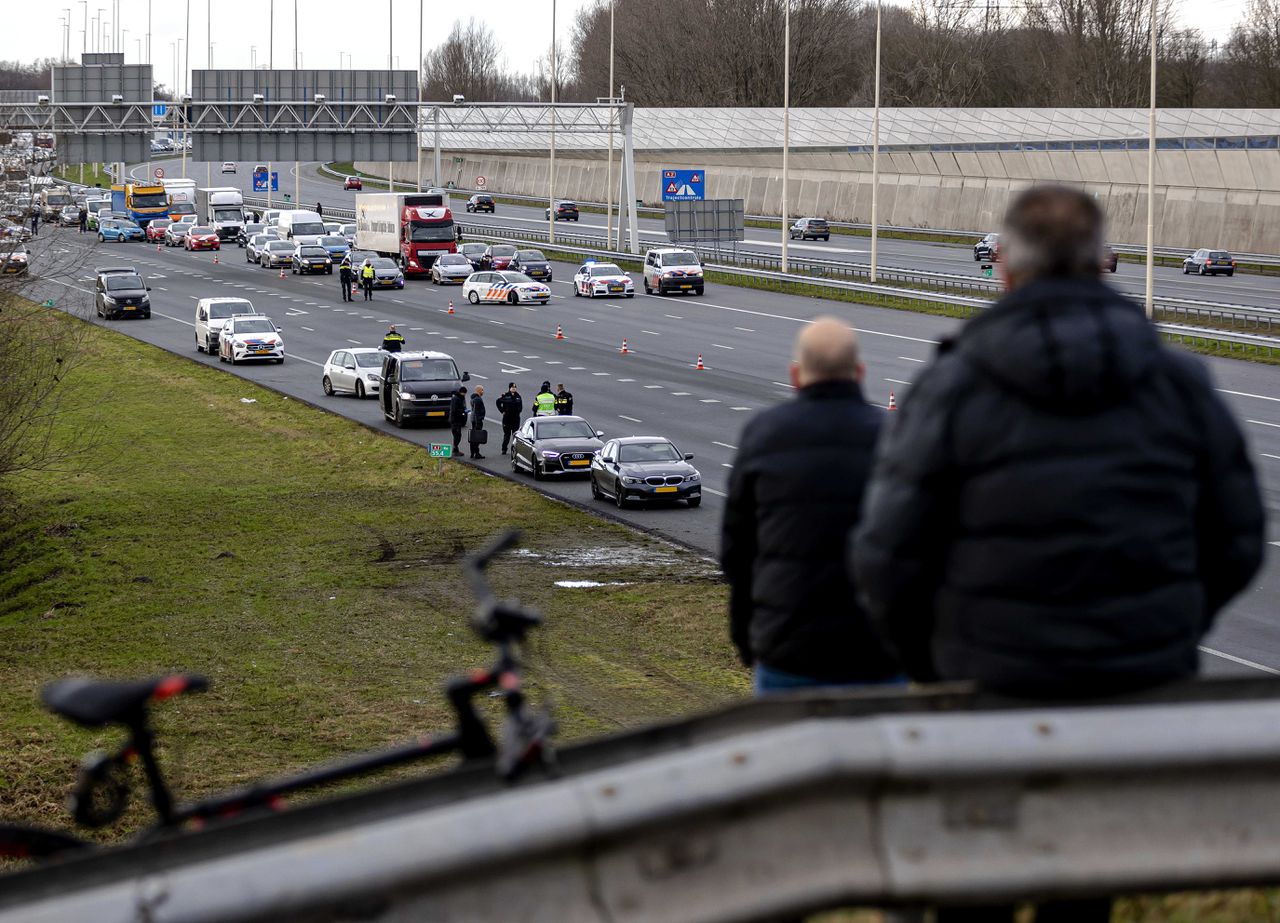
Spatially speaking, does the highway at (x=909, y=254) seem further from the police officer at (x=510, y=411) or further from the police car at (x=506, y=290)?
the police officer at (x=510, y=411)

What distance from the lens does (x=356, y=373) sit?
4684 cm

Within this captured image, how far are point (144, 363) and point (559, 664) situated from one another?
121 ft

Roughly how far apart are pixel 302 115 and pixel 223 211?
27.8m

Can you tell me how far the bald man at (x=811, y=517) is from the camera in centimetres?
505

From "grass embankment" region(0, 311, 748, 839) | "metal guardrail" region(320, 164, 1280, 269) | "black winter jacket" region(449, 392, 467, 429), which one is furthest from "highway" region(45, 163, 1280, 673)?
"metal guardrail" region(320, 164, 1280, 269)

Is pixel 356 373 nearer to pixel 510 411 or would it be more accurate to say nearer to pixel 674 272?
pixel 510 411

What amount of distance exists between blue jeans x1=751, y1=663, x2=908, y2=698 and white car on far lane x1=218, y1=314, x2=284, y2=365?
163 ft

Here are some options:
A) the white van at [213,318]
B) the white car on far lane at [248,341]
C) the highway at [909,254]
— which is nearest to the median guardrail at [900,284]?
the highway at [909,254]

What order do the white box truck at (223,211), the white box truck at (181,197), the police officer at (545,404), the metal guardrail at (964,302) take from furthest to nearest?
the white box truck at (181,197)
the white box truck at (223,211)
the metal guardrail at (964,302)
the police officer at (545,404)

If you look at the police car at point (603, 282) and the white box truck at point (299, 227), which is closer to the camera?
the police car at point (603, 282)

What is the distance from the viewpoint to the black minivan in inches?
1633

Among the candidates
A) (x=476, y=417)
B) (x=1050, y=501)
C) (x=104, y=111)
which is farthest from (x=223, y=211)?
(x=1050, y=501)

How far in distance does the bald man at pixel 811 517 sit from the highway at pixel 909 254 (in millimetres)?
58179

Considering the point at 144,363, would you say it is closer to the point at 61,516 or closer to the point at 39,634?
the point at 61,516
